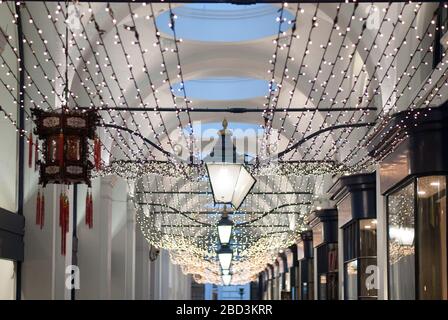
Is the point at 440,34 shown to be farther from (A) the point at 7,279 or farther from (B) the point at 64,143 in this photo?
(A) the point at 7,279

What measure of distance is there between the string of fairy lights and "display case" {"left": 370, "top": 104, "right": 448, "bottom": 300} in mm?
219

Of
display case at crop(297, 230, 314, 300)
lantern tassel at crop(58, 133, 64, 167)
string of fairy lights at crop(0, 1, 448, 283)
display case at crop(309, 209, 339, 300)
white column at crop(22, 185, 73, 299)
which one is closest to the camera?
lantern tassel at crop(58, 133, 64, 167)

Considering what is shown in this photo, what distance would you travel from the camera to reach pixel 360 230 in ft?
53.9

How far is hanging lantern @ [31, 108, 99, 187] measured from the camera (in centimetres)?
862

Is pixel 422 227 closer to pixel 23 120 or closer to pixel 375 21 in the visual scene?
pixel 375 21

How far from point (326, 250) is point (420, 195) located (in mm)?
11283

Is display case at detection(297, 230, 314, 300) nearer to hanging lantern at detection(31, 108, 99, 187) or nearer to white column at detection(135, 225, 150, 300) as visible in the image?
white column at detection(135, 225, 150, 300)

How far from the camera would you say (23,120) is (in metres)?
13.9

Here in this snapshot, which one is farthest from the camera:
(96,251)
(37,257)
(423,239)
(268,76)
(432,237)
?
(268,76)

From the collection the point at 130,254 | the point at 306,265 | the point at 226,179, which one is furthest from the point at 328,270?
the point at 226,179

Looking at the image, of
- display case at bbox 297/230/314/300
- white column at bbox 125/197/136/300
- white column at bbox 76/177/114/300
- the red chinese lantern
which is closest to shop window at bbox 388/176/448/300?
the red chinese lantern

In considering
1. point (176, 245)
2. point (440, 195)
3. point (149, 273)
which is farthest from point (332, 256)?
point (149, 273)

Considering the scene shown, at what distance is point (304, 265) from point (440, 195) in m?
18.0

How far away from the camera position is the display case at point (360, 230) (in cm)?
1568
